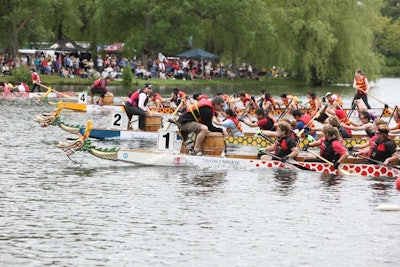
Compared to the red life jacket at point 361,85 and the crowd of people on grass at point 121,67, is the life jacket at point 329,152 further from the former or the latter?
the crowd of people on grass at point 121,67

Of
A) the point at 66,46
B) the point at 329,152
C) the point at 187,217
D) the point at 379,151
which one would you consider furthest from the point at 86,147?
the point at 66,46

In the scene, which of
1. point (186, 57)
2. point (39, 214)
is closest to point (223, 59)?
point (186, 57)

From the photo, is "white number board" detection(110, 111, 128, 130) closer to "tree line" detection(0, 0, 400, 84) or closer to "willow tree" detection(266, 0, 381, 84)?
"tree line" detection(0, 0, 400, 84)

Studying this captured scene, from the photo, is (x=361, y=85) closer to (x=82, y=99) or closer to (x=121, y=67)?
(x=82, y=99)

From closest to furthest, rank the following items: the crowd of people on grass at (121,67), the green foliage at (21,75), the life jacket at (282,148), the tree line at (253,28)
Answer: the life jacket at (282,148) < the green foliage at (21,75) < the crowd of people on grass at (121,67) < the tree line at (253,28)

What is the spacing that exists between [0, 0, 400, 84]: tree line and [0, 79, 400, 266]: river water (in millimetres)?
48750

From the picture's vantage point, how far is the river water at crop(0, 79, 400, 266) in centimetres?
1702

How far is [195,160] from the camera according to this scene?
85.5 feet

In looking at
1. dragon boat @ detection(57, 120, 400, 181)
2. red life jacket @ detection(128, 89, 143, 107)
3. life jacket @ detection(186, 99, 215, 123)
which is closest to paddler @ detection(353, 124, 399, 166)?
dragon boat @ detection(57, 120, 400, 181)

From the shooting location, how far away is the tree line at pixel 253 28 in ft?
250

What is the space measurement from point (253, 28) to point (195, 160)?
5215 cm

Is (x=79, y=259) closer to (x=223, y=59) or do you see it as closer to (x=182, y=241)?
(x=182, y=241)

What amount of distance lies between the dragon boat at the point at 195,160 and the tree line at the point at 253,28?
159 ft

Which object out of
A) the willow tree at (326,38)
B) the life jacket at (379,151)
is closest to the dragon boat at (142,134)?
the life jacket at (379,151)
